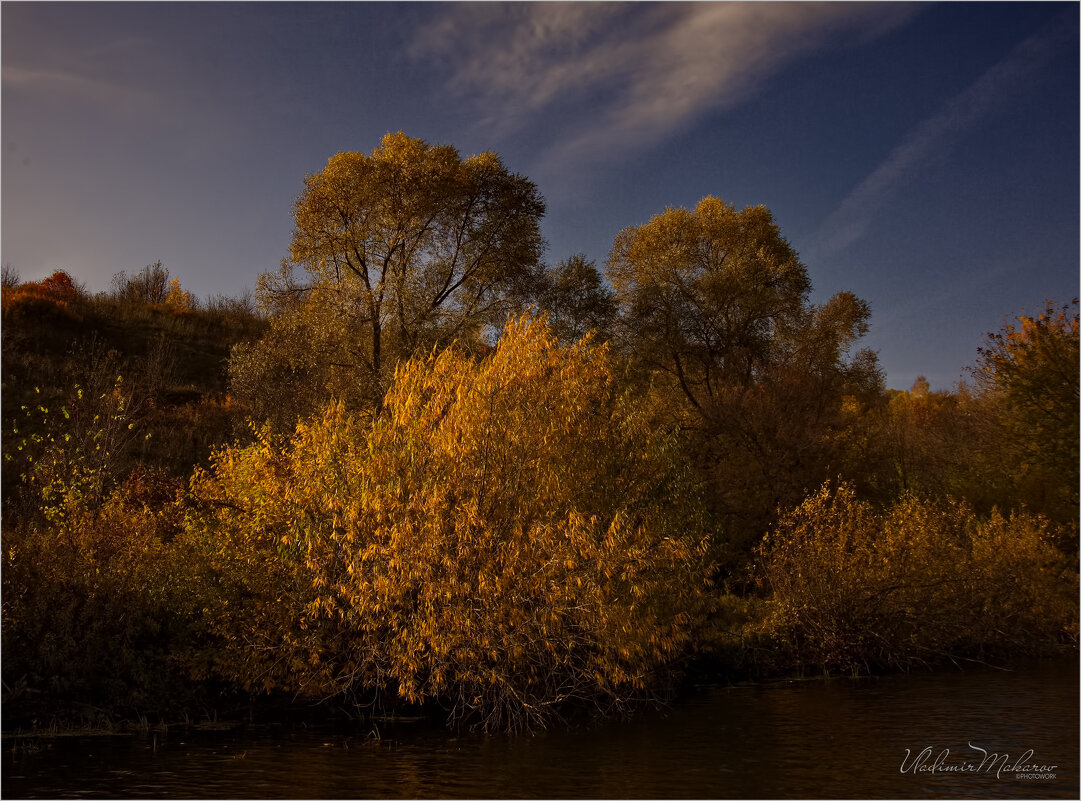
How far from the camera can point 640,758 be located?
1498 cm

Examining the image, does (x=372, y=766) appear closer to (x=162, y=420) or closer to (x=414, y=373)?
(x=414, y=373)

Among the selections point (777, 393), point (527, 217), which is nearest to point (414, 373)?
point (527, 217)

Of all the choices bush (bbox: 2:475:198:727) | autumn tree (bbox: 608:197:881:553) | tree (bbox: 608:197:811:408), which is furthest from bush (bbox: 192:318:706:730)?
tree (bbox: 608:197:811:408)

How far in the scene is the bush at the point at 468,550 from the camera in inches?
644

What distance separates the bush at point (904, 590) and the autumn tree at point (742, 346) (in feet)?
20.6

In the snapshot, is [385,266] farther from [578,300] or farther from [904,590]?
[904,590]

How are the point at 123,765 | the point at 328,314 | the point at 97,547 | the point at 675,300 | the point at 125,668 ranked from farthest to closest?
the point at 675,300 → the point at 328,314 → the point at 97,547 → the point at 125,668 → the point at 123,765

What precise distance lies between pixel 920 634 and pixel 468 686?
14198 mm

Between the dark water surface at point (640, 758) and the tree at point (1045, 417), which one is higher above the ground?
the tree at point (1045, 417)

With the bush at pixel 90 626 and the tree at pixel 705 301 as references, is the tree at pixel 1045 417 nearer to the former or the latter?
the tree at pixel 705 301

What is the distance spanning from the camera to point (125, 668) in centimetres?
1816

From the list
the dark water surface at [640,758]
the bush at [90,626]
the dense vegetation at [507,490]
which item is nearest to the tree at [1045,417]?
Answer: the dense vegetation at [507,490]

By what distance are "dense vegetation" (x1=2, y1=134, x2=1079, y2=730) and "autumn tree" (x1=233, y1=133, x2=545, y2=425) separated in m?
0.12

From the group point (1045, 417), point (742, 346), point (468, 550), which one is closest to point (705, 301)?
point (742, 346)
